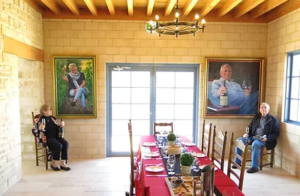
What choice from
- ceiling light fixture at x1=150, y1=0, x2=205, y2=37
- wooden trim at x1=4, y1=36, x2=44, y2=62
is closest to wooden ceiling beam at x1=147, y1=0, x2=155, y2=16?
ceiling light fixture at x1=150, y1=0, x2=205, y2=37

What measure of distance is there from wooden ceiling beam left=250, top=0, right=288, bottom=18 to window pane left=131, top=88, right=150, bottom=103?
245 centimetres

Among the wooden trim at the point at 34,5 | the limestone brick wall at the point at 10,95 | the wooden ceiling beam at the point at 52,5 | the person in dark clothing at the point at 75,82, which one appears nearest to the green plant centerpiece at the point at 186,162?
the limestone brick wall at the point at 10,95

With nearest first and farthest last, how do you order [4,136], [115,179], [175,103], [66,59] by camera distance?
[4,136], [115,179], [66,59], [175,103]

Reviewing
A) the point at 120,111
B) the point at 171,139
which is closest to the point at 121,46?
the point at 120,111

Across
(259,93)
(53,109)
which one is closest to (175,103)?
(259,93)

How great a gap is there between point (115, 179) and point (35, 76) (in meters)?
2.35

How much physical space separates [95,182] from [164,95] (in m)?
2.10

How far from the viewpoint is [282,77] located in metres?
4.21

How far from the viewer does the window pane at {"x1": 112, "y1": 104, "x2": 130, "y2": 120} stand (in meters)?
4.77

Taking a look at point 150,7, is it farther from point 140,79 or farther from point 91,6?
point 140,79

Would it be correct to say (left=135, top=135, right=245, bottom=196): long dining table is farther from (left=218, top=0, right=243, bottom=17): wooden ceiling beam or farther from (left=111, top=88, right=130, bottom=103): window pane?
(left=218, top=0, right=243, bottom=17): wooden ceiling beam

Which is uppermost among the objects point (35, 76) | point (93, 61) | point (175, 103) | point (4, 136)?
point (93, 61)

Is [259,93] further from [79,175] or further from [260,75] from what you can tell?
[79,175]

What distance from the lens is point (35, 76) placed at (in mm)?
4320
